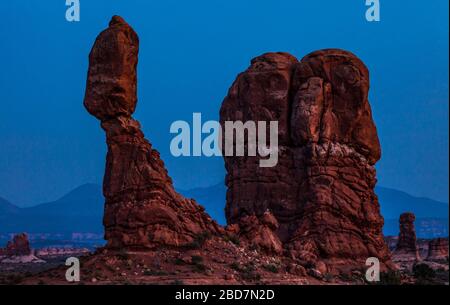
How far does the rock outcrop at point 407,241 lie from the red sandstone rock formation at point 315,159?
2722cm

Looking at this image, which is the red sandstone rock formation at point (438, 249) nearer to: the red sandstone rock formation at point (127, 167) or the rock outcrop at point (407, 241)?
the rock outcrop at point (407, 241)

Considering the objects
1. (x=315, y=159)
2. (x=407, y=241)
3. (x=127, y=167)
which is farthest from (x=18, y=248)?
(x=127, y=167)

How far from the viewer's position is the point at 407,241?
79.1m

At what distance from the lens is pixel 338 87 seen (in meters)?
50.9

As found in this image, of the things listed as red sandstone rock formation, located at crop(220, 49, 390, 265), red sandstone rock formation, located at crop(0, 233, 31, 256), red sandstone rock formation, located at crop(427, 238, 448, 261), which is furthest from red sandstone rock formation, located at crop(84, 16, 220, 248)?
red sandstone rock formation, located at crop(0, 233, 31, 256)

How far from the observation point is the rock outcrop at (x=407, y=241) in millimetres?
77500

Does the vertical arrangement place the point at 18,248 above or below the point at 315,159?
above

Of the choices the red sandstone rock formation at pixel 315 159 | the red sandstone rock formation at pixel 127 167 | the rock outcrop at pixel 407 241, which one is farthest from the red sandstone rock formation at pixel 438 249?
the red sandstone rock formation at pixel 127 167

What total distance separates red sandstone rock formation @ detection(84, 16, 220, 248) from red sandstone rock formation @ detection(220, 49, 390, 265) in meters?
9.01

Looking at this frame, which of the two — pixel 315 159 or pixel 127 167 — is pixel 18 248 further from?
pixel 127 167

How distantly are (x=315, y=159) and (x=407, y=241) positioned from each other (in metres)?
33.0

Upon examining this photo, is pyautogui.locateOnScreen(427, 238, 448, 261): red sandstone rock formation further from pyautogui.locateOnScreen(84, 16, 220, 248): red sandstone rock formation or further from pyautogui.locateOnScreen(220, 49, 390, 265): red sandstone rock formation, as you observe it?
pyautogui.locateOnScreen(84, 16, 220, 248): red sandstone rock formation

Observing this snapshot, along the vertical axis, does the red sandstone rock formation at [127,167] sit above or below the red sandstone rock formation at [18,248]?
below
